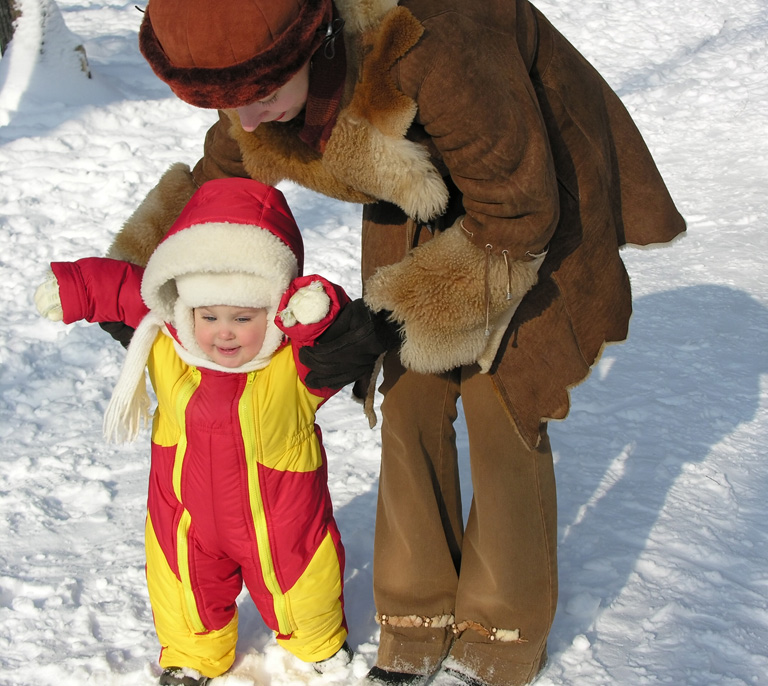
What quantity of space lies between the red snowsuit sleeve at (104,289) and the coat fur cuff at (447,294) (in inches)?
24.9

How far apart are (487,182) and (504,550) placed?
0.95m

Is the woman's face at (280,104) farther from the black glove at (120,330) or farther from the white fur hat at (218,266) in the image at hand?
the black glove at (120,330)

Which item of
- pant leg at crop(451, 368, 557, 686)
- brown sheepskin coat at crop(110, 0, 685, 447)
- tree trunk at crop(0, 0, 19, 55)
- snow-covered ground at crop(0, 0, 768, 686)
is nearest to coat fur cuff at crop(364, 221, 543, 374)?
brown sheepskin coat at crop(110, 0, 685, 447)

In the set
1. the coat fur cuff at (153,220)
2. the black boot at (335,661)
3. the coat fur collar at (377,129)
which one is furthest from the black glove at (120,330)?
the black boot at (335,661)

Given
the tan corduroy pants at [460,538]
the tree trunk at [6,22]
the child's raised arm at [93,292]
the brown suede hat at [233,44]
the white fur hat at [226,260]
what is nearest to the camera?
the brown suede hat at [233,44]

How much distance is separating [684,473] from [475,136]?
2085 mm

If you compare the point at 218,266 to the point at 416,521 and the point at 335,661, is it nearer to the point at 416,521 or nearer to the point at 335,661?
the point at 416,521

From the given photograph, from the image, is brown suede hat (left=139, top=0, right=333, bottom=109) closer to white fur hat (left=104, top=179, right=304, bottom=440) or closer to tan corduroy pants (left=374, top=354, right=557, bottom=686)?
white fur hat (left=104, top=179, right=304, bottom=440)

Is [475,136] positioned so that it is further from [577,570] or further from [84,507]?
[84,507]

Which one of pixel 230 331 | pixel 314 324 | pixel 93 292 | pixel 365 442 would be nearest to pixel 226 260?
pixel 230 331

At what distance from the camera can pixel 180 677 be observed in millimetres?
2363

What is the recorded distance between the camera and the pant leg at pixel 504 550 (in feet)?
7.20

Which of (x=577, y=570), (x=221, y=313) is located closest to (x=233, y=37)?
(x=221, y=313)

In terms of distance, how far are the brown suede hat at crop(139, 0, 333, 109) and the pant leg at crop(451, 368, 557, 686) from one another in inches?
34.4
